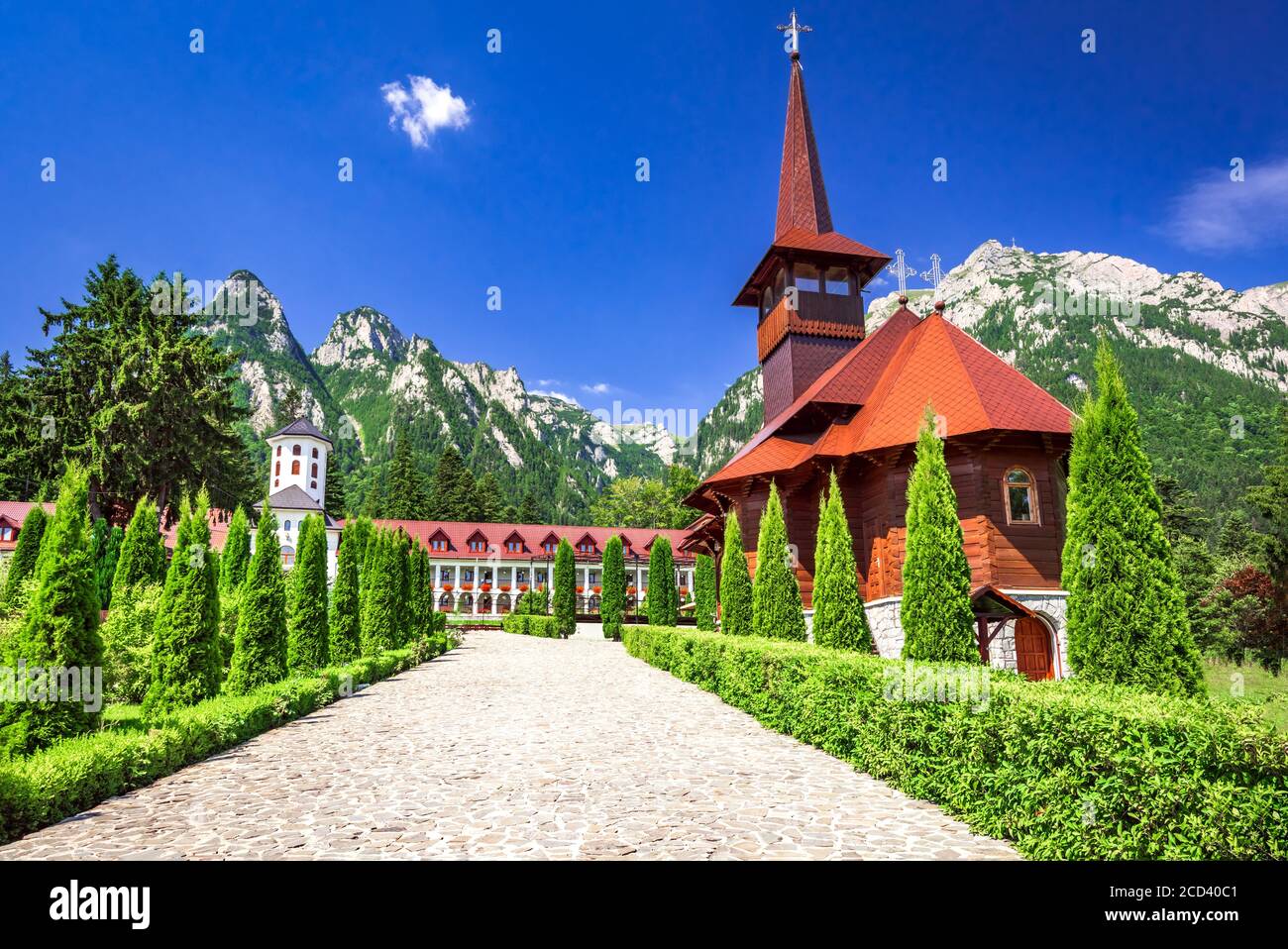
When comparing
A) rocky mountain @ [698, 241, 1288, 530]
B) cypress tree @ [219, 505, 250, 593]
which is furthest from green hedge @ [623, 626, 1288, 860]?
rocky mountain @ [698, 241, 1288, 530]

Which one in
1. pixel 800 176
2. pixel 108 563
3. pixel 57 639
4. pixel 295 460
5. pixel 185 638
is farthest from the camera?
pixel 295 460

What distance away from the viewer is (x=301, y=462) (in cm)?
6216

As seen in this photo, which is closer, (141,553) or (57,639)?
(57,639)

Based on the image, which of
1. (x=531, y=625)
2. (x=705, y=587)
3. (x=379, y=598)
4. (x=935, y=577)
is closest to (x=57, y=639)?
(x=935, y=577)

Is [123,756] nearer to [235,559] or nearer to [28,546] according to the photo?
[235,559]

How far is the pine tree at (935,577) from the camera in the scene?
998 cm

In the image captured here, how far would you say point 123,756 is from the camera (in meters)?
7.39

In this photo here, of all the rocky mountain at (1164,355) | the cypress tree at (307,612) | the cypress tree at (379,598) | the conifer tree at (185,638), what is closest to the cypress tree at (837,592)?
the conifer tree at (185,638)

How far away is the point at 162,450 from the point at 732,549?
3138 cm

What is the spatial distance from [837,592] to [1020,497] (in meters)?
6.61

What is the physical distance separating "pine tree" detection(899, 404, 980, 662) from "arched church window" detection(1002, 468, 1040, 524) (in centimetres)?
752

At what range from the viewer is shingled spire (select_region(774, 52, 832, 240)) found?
29047 millimetres

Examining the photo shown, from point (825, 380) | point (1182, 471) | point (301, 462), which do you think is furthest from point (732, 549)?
point (1182, 471)
